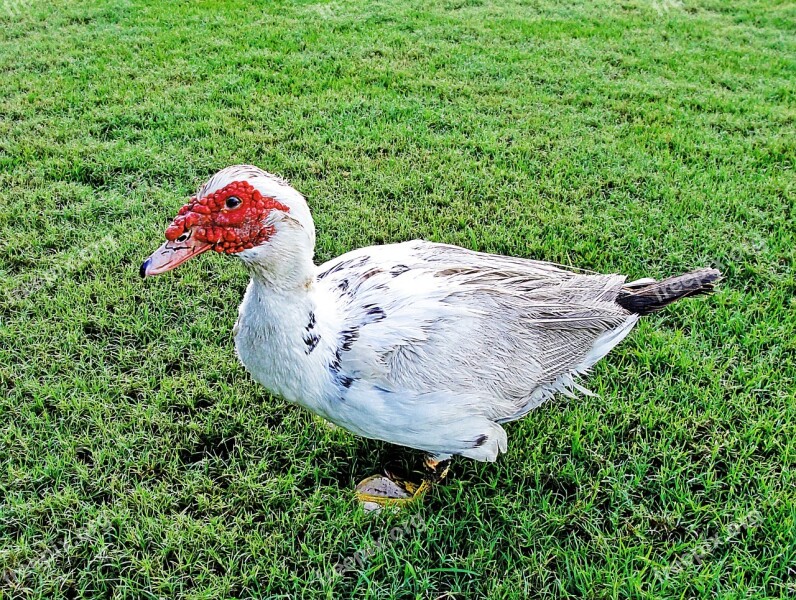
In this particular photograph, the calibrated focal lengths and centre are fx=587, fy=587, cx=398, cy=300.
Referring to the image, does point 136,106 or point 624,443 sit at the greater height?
point 136,106

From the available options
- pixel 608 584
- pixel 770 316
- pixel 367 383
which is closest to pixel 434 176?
pixel 770 316

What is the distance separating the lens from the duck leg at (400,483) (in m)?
2.50

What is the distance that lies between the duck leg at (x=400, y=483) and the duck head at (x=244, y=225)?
1.12 metres

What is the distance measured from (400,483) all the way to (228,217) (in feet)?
4.77

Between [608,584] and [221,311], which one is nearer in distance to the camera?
[608,584]

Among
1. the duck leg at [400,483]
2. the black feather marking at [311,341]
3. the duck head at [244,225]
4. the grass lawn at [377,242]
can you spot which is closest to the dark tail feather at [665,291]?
the grass lawn at [377,242]

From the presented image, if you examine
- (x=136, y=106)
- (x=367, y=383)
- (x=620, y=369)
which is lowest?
(x=620, y=369)

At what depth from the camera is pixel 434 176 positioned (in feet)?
14.6

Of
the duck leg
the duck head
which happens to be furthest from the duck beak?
the duck leg

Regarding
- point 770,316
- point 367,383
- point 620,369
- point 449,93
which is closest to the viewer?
point 367,383

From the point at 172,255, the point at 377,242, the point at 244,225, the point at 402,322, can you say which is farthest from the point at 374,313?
the point at 377,242

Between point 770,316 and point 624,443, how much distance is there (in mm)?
1335

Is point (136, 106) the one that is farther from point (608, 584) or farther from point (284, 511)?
point (608, 584)

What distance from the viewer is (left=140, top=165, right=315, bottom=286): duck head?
5.95ft
